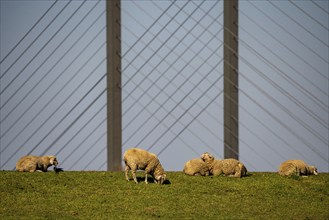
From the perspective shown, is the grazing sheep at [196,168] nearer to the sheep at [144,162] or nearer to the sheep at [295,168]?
the sheep at [144,162]

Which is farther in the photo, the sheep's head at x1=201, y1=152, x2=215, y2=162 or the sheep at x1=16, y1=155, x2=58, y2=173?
the sheep's head at x1=201, y1=152, x2=215, y2=162

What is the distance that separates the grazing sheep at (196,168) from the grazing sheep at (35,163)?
3868 millimetres

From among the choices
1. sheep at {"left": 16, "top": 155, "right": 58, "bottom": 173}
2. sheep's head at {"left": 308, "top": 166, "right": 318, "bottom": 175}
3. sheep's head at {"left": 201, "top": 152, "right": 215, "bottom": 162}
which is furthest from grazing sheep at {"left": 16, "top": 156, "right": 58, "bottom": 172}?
sheep's head at {"left": 308, "top": 166, "right": 318, "bottom": 175}

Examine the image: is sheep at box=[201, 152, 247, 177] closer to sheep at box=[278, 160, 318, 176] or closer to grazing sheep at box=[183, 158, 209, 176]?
grazing sheep at box=[183, 158, 209, 176]

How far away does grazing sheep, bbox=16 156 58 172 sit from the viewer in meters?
21.1

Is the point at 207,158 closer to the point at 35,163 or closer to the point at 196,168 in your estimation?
the point at 196,168

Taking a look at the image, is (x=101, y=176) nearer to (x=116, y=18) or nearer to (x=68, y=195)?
(x=68, y=195)

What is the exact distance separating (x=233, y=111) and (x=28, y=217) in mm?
8113

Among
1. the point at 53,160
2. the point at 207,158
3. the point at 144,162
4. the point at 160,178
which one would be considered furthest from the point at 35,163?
the point at 207,158

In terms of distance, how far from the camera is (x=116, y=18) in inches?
865

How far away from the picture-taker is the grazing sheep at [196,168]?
21062mm

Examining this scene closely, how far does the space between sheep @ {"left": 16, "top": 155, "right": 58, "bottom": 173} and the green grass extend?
0.47 metres

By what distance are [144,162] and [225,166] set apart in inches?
117

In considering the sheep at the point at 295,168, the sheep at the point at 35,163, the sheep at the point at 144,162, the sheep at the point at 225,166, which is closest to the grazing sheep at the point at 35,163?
the sheep at the point at 35,163
